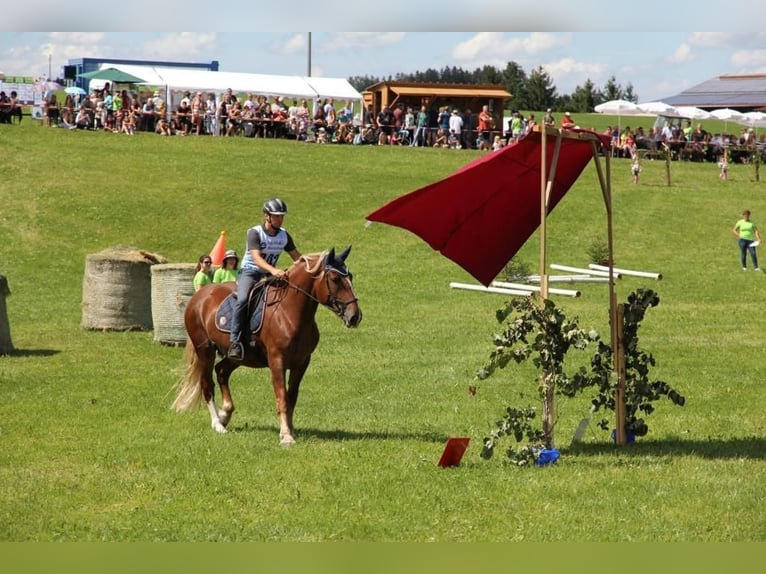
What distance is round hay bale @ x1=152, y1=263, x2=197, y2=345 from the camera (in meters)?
21.9

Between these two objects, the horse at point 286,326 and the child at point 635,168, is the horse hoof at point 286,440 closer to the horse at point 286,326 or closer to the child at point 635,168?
the horse at point 286,326

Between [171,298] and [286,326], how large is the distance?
9559 mm

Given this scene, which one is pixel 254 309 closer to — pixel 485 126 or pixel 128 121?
pixel 128 121

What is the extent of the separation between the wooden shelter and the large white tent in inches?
71.9

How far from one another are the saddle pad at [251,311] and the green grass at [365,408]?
1.26m

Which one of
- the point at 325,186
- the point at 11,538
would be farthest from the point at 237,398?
the point at 325,186

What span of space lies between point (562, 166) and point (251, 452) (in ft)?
15.7

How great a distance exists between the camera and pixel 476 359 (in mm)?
20656

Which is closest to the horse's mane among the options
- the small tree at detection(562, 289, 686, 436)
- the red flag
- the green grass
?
the red flag

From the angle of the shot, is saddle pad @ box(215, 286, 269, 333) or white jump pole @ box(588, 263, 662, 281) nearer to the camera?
saddle pad @ box(215, 286, 269, 333)

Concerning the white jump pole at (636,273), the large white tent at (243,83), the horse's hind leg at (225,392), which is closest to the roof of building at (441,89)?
the large white tent at (243,83)

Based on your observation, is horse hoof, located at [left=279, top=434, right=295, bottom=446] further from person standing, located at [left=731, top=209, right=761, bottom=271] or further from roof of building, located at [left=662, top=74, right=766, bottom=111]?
roof of building, located at [left=662, top=74, right=766, bottom=111]

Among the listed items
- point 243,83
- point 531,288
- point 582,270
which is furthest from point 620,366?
point 243,83

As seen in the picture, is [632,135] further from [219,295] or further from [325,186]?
[219,295]
